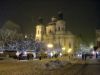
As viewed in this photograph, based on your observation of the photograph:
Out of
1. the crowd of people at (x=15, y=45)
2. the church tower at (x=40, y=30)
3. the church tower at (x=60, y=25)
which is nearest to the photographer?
the crowd of people at (x=15, y=45)

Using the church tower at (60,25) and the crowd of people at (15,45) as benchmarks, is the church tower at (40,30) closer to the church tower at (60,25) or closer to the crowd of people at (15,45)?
the church tower at (60,25)

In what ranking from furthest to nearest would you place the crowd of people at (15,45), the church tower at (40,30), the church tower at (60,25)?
the church tower at (40,30)
the church tower at (60,25)
the crowd of people at (15,45)

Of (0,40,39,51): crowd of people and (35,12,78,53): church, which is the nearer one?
(0,40,39,51): crowd of people

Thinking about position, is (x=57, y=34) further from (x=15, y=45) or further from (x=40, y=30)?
(x=15, y=45)

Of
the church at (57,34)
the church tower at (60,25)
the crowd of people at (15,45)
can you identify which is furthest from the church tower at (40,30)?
the crowd of people at (15,45)

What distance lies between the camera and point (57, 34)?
5630 inches

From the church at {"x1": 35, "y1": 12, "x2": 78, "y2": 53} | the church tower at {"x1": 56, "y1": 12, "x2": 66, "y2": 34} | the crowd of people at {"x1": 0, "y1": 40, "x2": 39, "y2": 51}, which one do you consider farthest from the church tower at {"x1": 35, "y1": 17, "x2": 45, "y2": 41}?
the crowd of people at {"x1": 0, "y1": 40, "x2": 39, "y2": 51}

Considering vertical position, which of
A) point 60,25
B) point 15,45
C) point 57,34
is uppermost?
point 60,25

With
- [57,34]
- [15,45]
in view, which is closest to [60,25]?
[57,34]

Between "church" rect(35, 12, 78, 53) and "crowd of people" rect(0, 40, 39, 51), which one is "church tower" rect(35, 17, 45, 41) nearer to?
"church" rect(35, 12, 78, 53)

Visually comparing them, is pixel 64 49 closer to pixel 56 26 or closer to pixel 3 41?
pixel 56 26

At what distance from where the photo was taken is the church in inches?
5551

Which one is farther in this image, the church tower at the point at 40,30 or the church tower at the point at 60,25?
the church tower at the point at 40,30

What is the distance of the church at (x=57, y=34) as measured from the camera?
463ft
